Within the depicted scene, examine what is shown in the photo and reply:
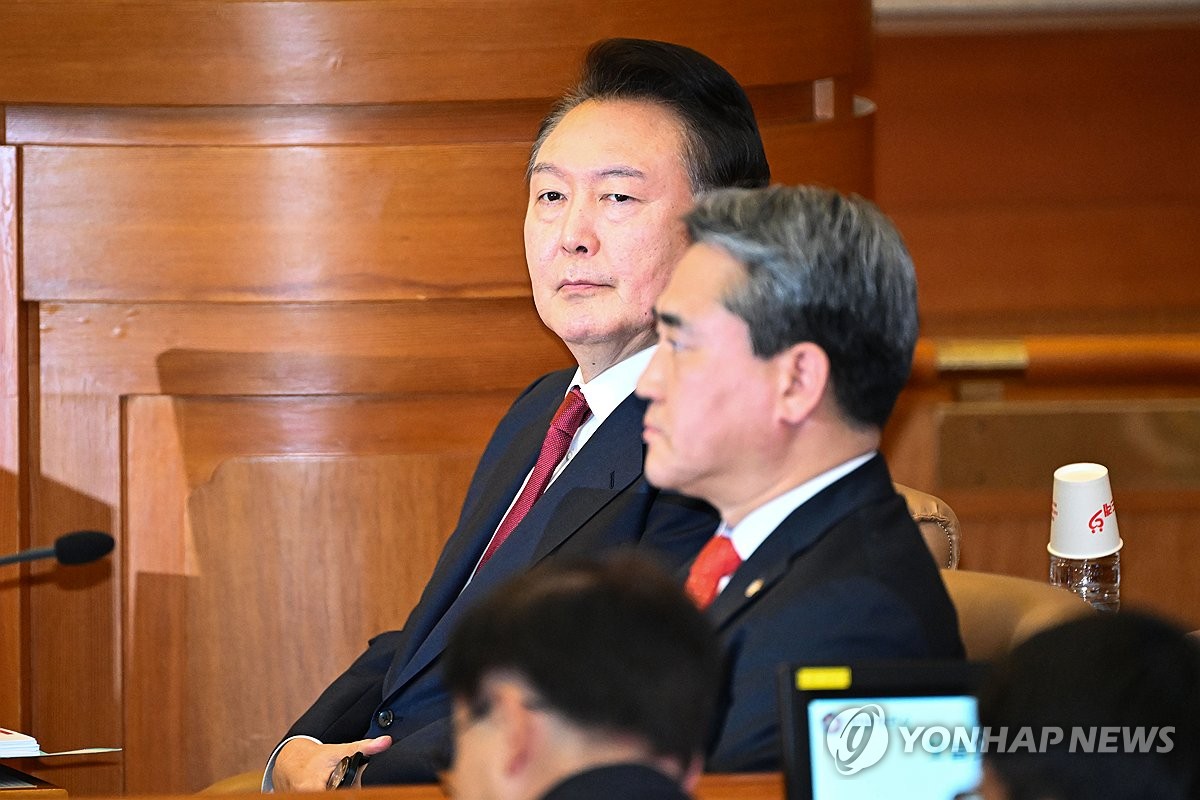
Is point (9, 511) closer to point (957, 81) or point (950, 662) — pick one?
point (950, 662)

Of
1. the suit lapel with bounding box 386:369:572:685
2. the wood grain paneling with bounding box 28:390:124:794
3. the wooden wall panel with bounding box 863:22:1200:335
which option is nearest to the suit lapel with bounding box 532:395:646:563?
the suit lapel with bounding box 386:369:572:685

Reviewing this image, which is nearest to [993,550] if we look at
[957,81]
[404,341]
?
[957,81]

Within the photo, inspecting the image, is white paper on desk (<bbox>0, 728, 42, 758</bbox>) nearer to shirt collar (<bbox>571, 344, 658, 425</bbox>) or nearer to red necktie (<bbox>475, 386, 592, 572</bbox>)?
red necktie (<bbox>475, 386, 592, 572</bbox>)

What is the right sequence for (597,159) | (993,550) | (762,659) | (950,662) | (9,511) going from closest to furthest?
(950,662) < (762,659) < (597,159) < (9,511) < (993,550)

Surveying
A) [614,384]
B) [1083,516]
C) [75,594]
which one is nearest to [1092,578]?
[1083,516]

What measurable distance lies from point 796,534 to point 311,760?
82 cm

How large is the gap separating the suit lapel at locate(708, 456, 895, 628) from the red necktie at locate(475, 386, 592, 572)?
62cm

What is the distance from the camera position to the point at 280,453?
94.7 inches

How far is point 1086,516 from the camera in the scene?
1.89 meters

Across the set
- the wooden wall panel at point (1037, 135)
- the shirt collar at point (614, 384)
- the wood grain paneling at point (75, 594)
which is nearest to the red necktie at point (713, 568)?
the shirt collar at point (614, 384)

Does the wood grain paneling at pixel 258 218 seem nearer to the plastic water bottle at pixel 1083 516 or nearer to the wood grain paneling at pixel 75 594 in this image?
the wood grain paneling at pixel 75 594

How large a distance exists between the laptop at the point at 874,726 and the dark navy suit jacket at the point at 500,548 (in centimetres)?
59

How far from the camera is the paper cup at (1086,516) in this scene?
189cm

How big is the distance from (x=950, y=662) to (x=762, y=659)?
250mm
